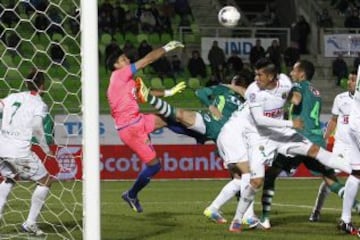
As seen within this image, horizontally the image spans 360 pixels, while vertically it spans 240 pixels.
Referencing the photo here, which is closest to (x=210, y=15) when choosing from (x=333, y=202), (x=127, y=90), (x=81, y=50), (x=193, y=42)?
(x=193, y=42)

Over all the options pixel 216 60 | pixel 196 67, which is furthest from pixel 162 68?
pixel 216 60

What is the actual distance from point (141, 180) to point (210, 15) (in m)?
18.5

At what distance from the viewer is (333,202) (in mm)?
16312

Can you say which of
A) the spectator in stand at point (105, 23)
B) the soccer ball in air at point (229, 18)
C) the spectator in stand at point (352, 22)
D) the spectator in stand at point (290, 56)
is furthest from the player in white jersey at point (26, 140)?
the spectator in stand at point (352, 22)

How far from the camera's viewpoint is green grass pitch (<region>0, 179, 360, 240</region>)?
36.3ft

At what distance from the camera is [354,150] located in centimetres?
1123

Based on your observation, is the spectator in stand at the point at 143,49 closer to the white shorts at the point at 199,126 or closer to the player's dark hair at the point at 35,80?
the white shorts at the point at 199,126

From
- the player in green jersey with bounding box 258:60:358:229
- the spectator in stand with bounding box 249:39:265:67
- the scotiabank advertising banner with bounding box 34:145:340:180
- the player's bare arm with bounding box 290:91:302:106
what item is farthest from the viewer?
the spectator in stand with bounding box 249:39:265:67

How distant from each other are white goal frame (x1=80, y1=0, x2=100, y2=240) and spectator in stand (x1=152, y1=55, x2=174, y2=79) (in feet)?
59.2

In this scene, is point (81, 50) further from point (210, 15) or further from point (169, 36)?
point (210, 15)

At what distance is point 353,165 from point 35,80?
3.63 m

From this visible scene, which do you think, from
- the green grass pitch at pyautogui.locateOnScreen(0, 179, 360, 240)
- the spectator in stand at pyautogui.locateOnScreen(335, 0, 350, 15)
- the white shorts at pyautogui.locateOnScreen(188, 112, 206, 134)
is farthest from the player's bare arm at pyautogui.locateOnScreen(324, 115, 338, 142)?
the spectator in stand at pyautogui.locateOnScreen(335, 0, 350, 15)

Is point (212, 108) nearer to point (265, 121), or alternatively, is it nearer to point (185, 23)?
point (265, 121)

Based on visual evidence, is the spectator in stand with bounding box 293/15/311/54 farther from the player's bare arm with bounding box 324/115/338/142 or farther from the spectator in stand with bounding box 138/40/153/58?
the player's bare arm with bounding box 324/115/338/142
